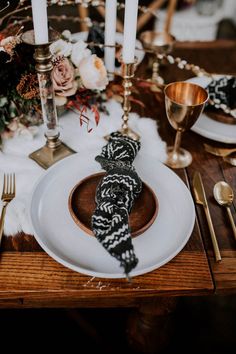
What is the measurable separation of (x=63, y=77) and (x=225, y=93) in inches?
14.8

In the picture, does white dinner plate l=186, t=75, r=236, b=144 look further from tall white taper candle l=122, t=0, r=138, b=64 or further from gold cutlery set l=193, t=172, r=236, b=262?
tall white taper candle l=122, t=0, r=138, b=64

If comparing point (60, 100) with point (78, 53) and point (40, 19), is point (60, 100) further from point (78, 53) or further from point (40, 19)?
point (40, 19)

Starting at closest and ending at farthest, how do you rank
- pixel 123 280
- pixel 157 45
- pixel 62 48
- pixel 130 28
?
pixel 123 280 → pixel 130 28 → pixel 62 48 → pixel 157 45

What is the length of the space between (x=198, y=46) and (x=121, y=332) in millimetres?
951

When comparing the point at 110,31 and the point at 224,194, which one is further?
the point at 110,31

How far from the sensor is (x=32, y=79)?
2.39 feet

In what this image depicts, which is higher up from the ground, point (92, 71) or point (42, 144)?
point (92, 71)

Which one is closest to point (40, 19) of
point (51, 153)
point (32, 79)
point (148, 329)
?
point (32, 79)

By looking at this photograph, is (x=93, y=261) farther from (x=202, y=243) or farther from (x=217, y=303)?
(x=217, y=303)

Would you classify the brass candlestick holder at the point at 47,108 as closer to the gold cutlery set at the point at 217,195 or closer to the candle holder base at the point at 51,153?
the candle holder base at the point at 51,153

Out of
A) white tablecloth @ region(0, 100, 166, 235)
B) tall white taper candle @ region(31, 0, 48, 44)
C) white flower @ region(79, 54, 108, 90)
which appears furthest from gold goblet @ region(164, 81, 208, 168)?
tall white taper candle @ region(31, 0, 48, 44)

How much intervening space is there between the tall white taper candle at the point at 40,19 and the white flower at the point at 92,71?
172 millimetres

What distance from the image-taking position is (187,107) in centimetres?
70

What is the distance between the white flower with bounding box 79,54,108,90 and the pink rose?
24 millimetres
